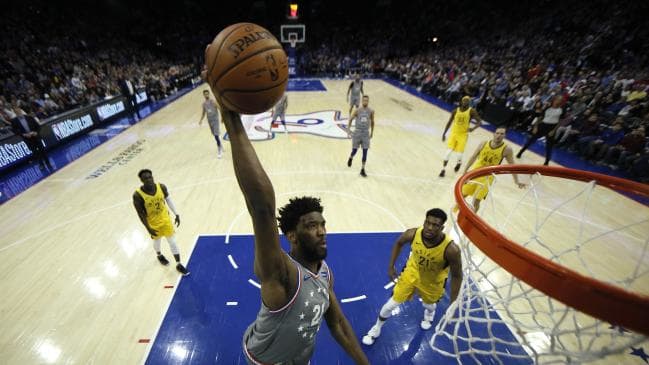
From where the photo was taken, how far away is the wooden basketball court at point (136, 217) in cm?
354

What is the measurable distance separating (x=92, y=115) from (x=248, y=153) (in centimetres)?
1283

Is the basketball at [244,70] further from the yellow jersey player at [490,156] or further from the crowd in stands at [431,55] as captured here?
the crowd in stands at [431,55]

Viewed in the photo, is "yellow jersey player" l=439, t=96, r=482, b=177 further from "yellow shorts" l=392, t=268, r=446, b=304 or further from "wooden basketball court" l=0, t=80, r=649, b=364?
"yellow shorts" l=392, t=268, r=446, b=304

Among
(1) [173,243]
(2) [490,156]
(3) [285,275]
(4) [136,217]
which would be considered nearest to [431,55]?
(2) [490,156]

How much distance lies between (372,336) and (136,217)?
4701 millimetres

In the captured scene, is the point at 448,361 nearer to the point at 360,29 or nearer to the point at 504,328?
the point at 504,328

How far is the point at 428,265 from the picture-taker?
2926mm

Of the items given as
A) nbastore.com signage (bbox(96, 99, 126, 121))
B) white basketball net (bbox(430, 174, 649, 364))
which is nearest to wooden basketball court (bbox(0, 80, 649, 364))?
white basketball net (bbox(430, 174, 649, 364))

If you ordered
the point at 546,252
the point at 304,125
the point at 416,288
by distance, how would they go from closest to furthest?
the point at 416,288
the point at 546,252
the point at 304,125

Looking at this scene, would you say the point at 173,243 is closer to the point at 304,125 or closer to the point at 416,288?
the point at 416,288

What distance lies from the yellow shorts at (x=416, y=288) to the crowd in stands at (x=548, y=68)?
259 inches

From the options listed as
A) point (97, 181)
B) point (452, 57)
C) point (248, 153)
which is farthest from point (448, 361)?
point (452, 57)

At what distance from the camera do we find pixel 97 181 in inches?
280

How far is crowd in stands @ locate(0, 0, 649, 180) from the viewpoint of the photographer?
29.5ft
